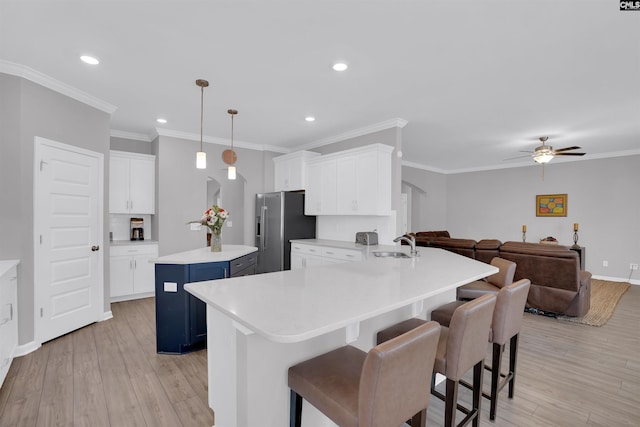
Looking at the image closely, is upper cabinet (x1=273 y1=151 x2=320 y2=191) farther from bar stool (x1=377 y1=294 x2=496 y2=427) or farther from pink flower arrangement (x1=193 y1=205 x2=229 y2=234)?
bar stool (x1=377 y1=294 x2=496 y2=427)

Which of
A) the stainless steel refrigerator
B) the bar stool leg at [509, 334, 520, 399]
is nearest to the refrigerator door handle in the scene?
the stainless steel refrigerator

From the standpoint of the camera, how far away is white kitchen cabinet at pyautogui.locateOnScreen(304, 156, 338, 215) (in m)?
4.88

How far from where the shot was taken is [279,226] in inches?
203

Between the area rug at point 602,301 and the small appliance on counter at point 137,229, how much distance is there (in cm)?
633

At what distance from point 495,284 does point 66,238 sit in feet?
14.6

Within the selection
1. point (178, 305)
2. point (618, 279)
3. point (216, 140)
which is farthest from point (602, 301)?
point (216, 140)

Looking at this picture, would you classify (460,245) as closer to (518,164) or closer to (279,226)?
(279,226)

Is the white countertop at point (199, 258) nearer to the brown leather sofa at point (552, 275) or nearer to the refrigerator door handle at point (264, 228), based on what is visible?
the refrigerator door handle at point (264, 228)

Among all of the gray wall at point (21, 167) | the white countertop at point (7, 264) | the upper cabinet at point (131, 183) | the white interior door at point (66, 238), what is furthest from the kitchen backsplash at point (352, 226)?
the white countertop at point (7, 264)

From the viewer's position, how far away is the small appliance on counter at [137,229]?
196 inches

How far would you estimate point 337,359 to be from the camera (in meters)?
1.46

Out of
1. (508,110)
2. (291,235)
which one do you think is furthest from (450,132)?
(291,235)

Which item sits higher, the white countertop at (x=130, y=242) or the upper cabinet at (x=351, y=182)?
the upper cabinet at (x=351, y=182)

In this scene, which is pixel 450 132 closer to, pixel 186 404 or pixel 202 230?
pixel 202 230
